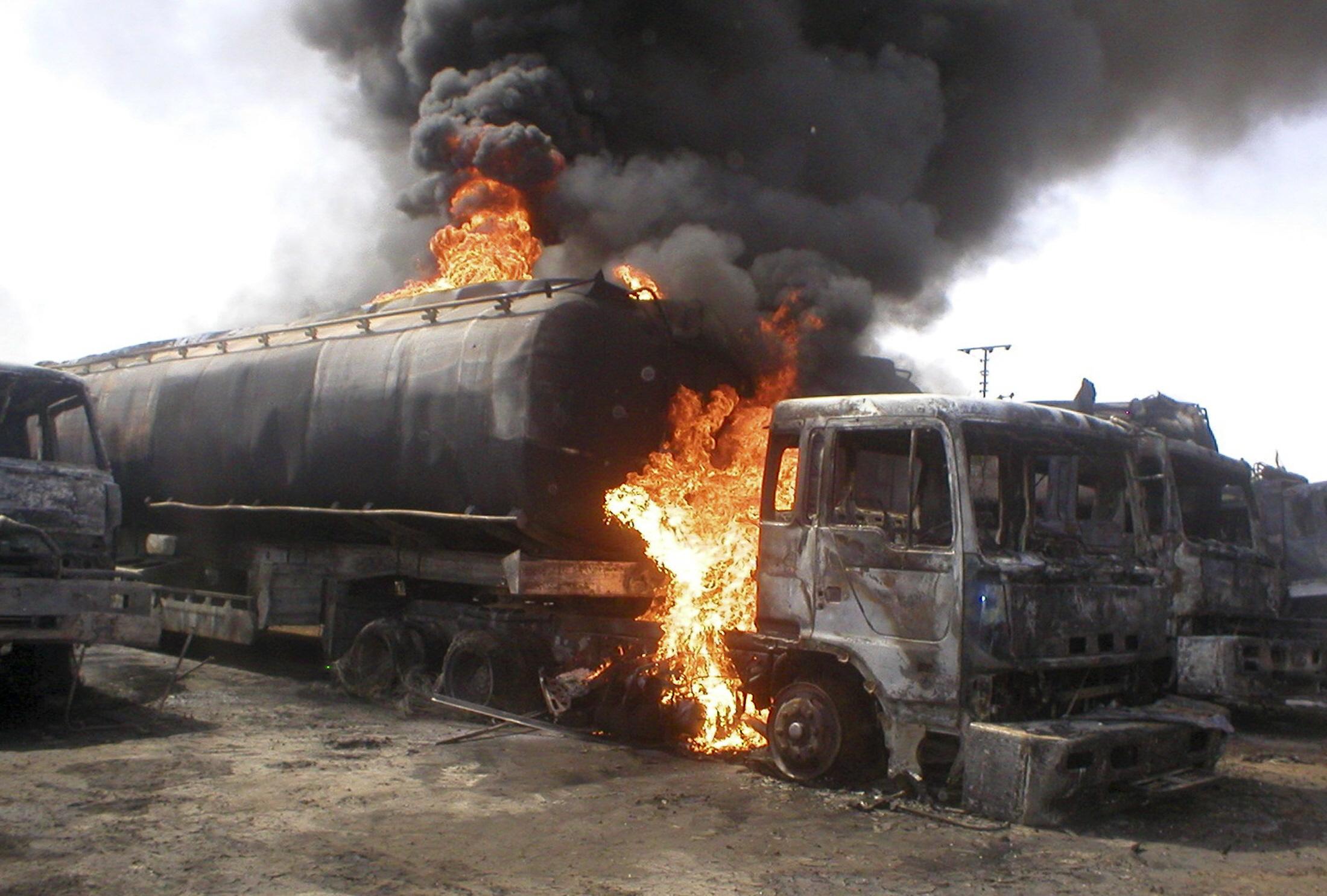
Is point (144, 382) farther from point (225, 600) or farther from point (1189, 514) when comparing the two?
point (1189, 514)

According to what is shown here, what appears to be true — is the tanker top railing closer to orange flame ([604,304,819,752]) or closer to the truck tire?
orange flame ([604,304,819,752])

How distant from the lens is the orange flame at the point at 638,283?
30.8ft

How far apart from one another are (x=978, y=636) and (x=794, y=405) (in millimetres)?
2001

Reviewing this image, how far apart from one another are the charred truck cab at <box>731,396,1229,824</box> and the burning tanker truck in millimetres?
18

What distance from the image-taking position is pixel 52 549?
780cm

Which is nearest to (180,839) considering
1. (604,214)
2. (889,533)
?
(889,533)

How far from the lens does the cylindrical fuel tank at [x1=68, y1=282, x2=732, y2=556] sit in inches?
338

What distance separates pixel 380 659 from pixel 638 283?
421cm

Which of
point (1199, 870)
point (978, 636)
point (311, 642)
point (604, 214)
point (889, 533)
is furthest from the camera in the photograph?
point (311, 642)

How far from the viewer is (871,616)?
6535mm

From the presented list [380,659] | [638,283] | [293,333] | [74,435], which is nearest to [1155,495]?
[638,283]

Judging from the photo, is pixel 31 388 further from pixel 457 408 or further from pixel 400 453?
pixel 457 408

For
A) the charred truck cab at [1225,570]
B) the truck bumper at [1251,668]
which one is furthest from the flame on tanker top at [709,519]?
the truck bumper at [1251,668]

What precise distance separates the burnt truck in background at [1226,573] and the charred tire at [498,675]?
500cm
